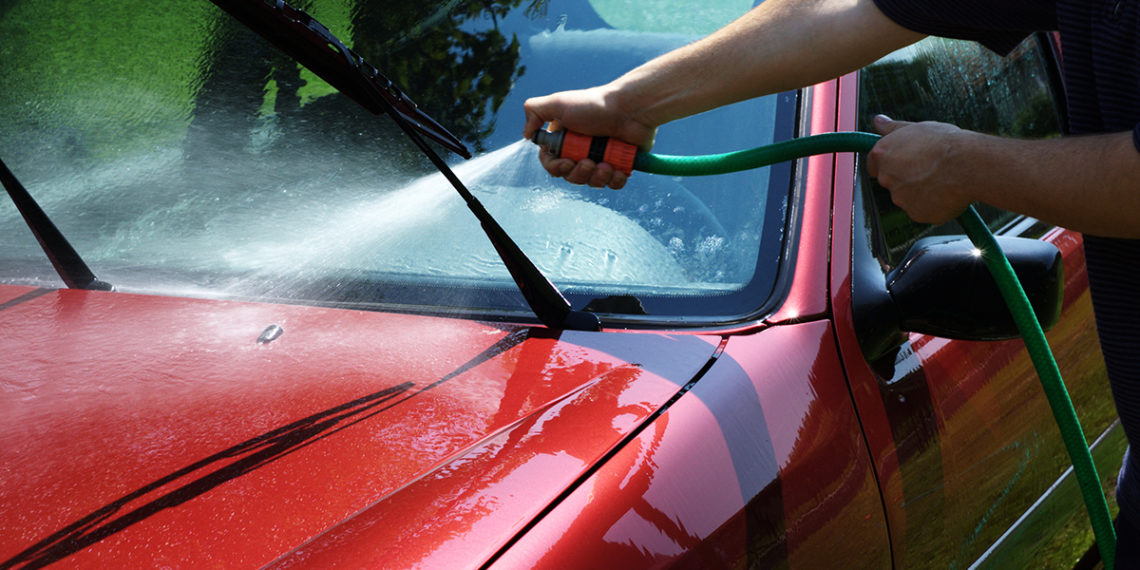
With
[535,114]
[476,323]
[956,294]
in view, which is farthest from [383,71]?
[956,294]

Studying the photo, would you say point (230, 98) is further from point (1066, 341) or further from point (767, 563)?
point (1066, 341)

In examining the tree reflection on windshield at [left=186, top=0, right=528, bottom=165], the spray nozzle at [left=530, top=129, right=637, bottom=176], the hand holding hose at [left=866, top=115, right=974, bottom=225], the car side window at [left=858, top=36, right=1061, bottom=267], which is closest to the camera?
the hand holding hose at [left=866, top=115, right=974, bottom=225]

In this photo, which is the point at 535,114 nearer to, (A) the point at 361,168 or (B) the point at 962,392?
(A) the point at 361,168

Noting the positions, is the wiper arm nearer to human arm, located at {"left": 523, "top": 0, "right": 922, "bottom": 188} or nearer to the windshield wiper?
the windshield wiper

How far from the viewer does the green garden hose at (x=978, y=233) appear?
1416 millimetres

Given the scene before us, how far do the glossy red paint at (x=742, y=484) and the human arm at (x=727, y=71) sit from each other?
0.37m

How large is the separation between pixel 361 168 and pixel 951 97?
4.21 feet

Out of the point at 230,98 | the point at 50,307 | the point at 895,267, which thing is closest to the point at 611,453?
the point at 895,267

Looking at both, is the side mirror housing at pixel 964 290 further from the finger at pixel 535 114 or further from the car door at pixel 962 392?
the finger at pixel 535 114

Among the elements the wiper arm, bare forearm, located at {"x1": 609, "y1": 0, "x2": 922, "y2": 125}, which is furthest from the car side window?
the wiper arm

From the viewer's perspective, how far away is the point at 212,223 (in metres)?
1.86

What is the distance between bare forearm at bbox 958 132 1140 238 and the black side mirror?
26 cm

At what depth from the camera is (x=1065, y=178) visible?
46.2 inches

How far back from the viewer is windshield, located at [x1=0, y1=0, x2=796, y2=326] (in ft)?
5.49
